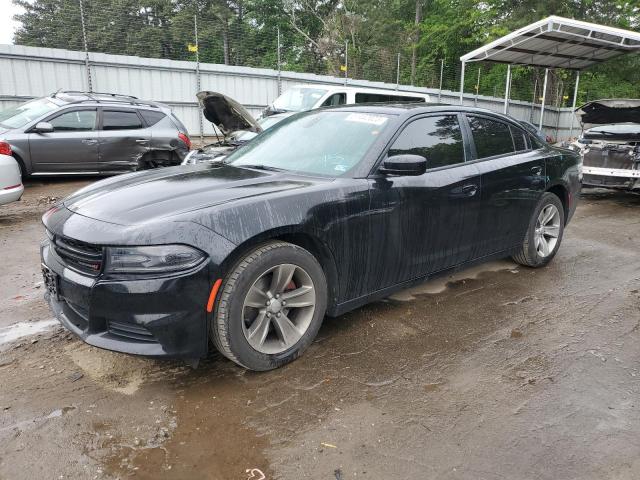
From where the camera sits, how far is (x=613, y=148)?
28.7 ft

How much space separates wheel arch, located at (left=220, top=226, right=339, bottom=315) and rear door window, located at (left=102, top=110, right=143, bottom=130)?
7.48 m

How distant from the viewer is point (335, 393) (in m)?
2.83

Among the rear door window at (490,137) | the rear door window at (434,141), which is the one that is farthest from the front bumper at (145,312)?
the rear door window at (490,137)

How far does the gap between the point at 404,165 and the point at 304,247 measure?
0.86 m

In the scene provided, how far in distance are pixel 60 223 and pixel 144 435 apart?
51.1 inches

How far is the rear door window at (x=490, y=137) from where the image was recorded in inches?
168

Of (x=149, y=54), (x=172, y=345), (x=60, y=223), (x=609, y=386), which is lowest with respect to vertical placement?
(x=609, y=386)

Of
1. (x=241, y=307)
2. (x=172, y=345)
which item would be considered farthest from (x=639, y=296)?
(x=172, y=345)

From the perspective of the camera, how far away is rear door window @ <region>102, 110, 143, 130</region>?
922cm

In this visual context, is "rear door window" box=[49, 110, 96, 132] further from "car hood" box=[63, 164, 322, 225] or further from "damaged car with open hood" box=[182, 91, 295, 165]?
"car hood" box=[63, 164, 322, 225]

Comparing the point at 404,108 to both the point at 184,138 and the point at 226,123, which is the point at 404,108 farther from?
the point at 184,138

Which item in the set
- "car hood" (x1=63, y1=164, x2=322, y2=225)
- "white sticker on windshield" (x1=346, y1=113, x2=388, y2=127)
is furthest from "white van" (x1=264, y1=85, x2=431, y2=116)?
"car hood" (x1=63, y1=164, x2=322, y2=225)

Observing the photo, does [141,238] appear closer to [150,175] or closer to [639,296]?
[150,175]

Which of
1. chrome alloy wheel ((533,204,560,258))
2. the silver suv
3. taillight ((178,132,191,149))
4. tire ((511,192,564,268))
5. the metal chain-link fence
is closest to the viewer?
tire ((511,192,564,268))
